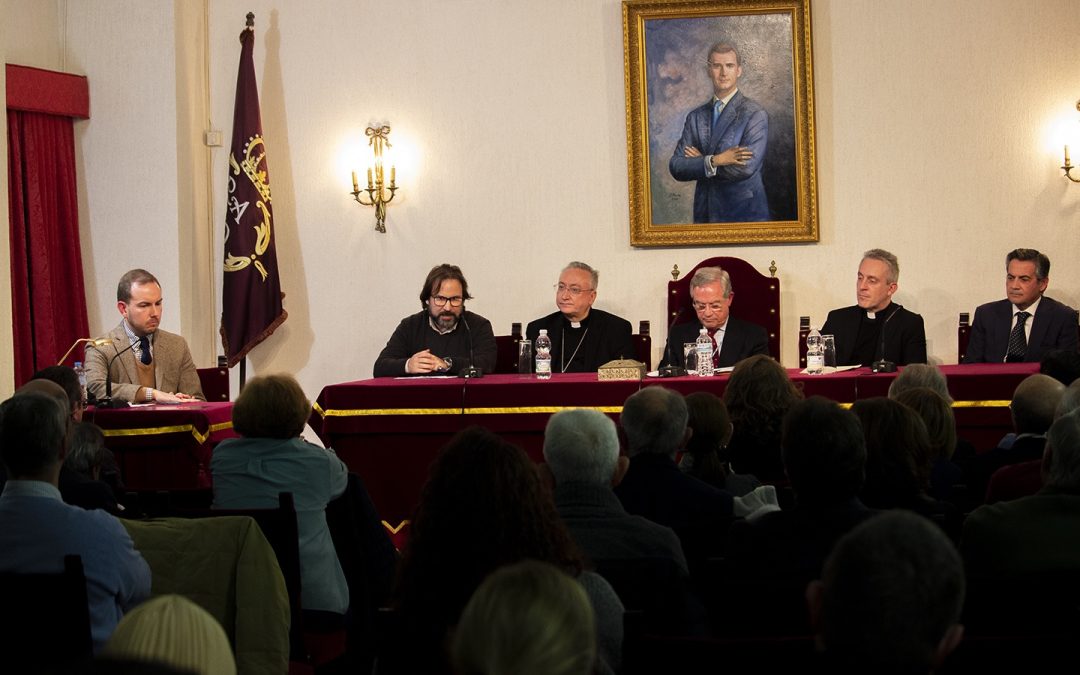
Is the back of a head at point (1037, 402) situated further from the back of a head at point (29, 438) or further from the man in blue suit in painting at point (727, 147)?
the man in blue suit in painting at point (727, 147)

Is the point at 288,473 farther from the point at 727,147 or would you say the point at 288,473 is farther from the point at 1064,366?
the point at 727,147

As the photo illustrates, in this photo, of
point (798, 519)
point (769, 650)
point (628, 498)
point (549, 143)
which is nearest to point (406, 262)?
point (549, 143)

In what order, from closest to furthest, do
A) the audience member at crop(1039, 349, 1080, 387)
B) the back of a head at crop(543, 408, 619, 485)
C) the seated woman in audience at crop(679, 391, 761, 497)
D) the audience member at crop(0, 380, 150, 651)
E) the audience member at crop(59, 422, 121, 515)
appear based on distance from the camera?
1. the audience member at crop(0, 380, 150, 651)
2. the back of a head at crop(543, 408, 619, 485)
3. the audience member at crop(59, 422, 121, 515)
4. the seated woman in audience at crop(679, 391, 761, 497)
5. the audience member at crop(1039, 349, 1080, 387)

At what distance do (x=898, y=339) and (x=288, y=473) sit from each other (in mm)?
4324

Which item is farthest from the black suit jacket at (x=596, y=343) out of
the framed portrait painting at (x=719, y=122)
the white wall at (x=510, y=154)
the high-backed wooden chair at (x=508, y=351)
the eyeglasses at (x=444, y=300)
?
the framed portrait painting at (x=719, y=122)

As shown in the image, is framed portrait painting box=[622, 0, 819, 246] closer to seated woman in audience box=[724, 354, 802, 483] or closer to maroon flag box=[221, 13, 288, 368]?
maroon flag box=[221, 13, 288, 368]

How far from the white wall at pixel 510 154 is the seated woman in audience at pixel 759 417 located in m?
3.83

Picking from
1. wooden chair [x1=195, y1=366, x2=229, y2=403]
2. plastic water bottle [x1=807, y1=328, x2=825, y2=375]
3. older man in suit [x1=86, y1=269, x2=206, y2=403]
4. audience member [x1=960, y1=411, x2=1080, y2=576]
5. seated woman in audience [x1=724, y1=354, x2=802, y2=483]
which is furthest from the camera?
wooden chair [x1=195, y1=366, x2=229, y2=403]

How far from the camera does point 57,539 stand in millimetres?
2613

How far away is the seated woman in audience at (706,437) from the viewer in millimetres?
3850

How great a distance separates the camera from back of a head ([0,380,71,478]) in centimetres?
278

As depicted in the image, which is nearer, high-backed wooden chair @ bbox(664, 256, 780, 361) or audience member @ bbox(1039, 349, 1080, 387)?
audience member @ bbox(1039, 349, 1080, 387)

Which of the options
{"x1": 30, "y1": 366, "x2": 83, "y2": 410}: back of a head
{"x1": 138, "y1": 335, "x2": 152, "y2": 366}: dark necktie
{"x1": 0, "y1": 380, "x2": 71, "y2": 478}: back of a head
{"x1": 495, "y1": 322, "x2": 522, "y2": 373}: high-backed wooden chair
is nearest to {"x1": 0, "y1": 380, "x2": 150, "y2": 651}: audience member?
{"x1": 0, "y1": 380, "x2": 71, "y2": 478}: back of a head

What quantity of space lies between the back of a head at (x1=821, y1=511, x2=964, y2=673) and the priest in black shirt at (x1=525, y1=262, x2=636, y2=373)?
5.52m
